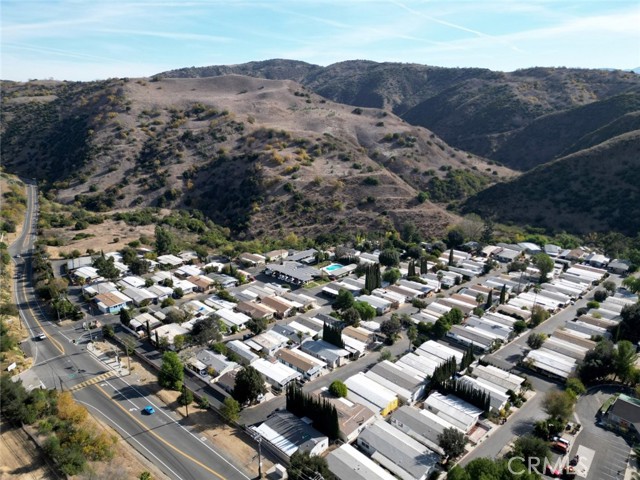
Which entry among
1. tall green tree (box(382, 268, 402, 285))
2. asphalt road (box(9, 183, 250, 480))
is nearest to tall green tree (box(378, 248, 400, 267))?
tall green tree (box(382, 268, 402, 285))

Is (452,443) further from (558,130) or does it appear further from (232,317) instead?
(558,130)

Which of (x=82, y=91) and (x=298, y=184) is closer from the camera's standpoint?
(x=298, y=184)

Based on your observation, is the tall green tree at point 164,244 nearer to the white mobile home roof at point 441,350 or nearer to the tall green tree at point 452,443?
the white mobile home roof at point 441,350

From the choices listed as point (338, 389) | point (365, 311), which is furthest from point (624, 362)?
point (338, 389)

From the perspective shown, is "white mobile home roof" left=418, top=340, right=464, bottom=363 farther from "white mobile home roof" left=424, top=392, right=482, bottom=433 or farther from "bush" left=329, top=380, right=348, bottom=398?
"bush" left=329, top=380, right=348, bottom=398

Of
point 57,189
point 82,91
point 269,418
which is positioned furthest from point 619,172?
point 82,91

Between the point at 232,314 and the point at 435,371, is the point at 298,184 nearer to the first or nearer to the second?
the point at 232,314
